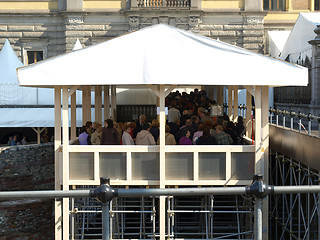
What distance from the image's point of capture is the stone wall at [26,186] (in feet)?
60.4

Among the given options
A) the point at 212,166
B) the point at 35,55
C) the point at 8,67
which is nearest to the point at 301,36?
the point at 8,67

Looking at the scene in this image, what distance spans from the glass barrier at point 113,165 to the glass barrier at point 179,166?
0.83 metres

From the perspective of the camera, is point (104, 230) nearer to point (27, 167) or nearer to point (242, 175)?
point (242, 175)

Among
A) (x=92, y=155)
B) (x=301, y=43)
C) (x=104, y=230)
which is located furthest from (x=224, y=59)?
(x=301, y=43)

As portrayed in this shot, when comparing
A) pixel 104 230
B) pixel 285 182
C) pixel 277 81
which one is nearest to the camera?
pixel 104 230

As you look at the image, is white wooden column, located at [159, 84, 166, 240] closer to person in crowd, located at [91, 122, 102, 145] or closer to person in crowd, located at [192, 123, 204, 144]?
person in crowd, located at [192, 123, 204, 144]

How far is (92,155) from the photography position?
11.9 m

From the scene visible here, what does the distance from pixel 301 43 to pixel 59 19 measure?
1783cm

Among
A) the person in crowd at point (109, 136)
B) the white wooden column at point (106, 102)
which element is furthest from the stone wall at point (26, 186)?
the person in crowd at point (109, 136)

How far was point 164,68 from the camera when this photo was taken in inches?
452

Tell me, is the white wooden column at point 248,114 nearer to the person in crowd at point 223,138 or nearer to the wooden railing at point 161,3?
the person in crowd at point 223,138

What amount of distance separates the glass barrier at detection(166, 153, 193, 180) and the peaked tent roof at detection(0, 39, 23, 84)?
50.1ft

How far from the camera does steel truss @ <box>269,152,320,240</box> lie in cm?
1144

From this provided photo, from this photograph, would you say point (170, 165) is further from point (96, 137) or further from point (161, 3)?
point (161, 3)
